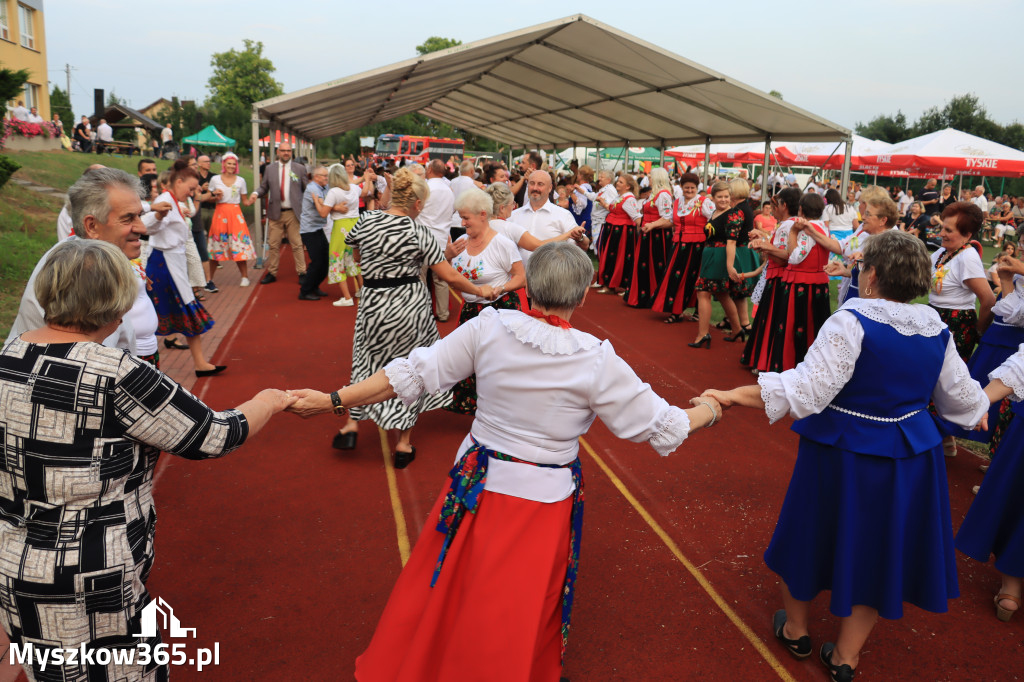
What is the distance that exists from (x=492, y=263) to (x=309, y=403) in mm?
2800

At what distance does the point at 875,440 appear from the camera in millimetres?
2701

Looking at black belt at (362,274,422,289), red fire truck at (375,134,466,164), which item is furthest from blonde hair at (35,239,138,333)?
red fire truck at (375,134,466,164)

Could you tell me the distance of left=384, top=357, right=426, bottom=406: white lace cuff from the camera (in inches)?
98.1

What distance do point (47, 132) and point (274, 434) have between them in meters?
24.5

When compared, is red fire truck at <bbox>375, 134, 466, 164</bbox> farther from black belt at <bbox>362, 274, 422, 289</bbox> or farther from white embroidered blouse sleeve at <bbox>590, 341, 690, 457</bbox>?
white embroidered blouse sleeve at <bbox>590, 341, 690, 457</bbox>

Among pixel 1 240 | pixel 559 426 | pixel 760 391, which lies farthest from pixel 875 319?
pixel 1 240

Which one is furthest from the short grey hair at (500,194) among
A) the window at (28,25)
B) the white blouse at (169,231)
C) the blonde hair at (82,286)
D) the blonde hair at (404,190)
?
the window at (28,25)

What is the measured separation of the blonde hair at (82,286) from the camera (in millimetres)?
1909

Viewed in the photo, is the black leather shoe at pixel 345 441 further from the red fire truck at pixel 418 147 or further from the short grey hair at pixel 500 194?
the red fire truck at pixel 418 147

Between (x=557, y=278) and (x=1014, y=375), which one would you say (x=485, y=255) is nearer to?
(x=557, y=278)

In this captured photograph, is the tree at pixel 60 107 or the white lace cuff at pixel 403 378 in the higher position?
the tree at pixel 60 107

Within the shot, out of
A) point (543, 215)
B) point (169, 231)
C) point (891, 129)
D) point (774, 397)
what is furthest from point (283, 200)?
point (891, 129)

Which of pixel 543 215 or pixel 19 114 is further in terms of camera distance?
pixel 19 114

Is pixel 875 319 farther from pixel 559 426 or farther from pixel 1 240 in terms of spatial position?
pixel 1 240
